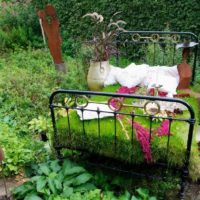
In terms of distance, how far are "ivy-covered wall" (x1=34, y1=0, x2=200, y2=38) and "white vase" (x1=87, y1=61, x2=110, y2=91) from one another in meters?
2.71

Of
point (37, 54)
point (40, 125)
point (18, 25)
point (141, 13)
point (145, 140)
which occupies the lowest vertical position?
point (40, 125)

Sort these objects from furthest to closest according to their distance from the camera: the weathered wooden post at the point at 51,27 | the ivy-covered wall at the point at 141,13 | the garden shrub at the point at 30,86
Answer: the ivy-covered wall at the point at 141,13 → the weathered wooden post at the point at 51,27 → the garden shrub at the point at 30,86

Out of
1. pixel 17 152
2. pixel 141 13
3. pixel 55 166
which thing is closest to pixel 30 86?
pixel 17 152

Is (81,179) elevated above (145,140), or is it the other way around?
(145,140)

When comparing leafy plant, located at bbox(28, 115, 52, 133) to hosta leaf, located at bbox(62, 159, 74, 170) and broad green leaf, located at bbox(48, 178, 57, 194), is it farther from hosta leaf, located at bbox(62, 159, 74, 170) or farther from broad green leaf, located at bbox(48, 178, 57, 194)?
broad green leaf, located at bbox(48, 178, 57, 194)

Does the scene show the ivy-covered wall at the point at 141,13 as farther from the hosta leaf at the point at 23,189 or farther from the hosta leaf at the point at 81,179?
the hosta leaf at the point at 23,189

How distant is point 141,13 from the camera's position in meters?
6.80

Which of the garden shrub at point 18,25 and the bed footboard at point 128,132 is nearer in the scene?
the bed footboard at point 128,132

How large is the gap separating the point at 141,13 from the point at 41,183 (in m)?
4.95

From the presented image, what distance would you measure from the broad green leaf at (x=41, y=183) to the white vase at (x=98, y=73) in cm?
171

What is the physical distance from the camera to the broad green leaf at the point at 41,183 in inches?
112

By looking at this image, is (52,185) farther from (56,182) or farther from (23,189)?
(23,189)

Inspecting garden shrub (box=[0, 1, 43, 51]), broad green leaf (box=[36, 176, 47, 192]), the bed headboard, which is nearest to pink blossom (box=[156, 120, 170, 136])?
broad green leaf (box=[36, 176, 47, 192])

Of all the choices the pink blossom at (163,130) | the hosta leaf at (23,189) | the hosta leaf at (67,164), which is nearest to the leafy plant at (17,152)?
the hosta leaf at (23,189)
